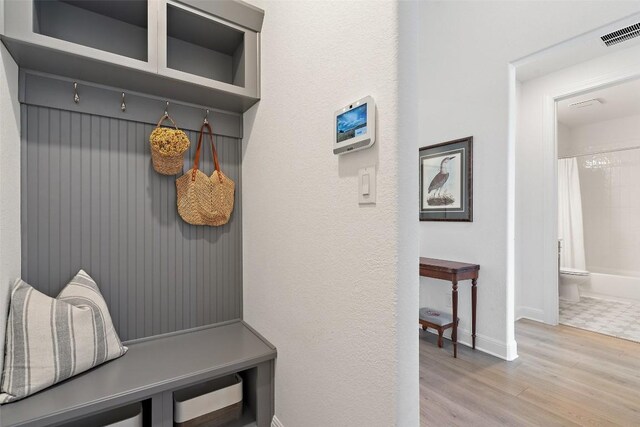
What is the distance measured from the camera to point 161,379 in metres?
1.32

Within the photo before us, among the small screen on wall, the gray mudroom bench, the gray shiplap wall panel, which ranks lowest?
the gray mudroom bench

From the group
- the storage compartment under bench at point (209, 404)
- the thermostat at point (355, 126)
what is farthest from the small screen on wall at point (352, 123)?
the storage compartment under bench at point (209, 404)

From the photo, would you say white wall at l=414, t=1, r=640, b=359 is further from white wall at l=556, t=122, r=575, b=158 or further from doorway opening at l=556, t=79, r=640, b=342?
white wall at l=556, t=122, r=575, b=158

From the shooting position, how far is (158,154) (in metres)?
1.64

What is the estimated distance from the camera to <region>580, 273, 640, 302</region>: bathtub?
13.7 feet

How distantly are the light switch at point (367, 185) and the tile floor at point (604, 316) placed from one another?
3524 millimetres

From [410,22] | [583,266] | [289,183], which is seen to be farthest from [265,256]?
[583,266]

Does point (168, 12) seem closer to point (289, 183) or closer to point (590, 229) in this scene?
point (289, 183)

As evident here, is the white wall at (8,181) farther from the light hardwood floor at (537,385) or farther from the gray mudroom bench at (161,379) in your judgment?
the light hardwood floor at (537,385)

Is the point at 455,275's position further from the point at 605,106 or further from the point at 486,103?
the point at 605,106

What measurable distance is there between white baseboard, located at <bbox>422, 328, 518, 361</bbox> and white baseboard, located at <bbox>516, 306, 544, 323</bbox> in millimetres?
1058

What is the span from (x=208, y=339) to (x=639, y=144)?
246 inches

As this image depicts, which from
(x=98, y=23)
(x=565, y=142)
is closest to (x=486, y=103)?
(x=98, y=23)

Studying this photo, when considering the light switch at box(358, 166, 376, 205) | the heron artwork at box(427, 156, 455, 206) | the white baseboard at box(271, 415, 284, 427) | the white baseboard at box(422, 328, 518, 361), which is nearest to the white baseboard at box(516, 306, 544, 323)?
the white baseboard at box(422, 328, 518, 361)
